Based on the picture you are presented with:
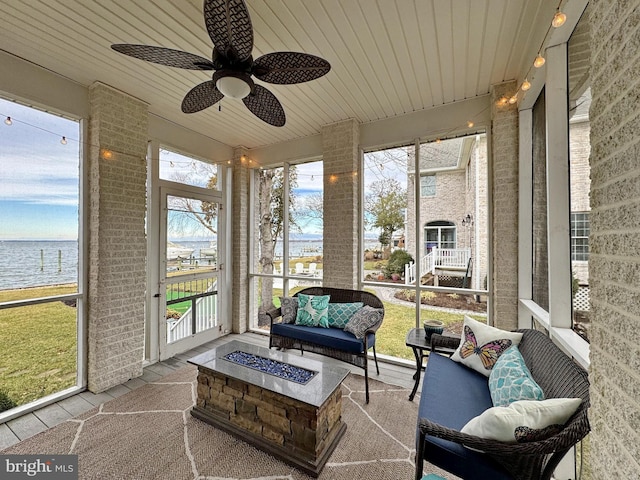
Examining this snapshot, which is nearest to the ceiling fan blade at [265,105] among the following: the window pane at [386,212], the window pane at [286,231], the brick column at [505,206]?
the window pane at [386,212]


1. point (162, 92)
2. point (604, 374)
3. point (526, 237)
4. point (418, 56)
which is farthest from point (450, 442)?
point (162, 92)

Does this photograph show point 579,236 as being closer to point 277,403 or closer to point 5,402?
point 277,403

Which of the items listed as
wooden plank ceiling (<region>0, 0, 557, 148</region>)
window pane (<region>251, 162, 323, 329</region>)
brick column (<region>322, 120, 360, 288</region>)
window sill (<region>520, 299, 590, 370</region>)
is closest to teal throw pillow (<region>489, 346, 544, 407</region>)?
window sill (<region>520, 299, 590, 370</region>)

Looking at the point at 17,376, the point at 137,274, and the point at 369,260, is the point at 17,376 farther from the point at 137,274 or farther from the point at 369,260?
the point at 369,260

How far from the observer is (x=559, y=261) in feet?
6.29

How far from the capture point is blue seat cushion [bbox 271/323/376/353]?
279cm

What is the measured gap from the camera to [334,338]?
2887 millimetres

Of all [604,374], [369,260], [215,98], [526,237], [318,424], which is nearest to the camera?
[604,374]

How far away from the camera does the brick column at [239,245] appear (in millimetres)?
4676

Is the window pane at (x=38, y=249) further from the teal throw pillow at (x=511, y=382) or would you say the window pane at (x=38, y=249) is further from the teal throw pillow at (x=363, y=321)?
the teal throw pillow at (x=511, y=382)

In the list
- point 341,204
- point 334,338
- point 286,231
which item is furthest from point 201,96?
point 286,231

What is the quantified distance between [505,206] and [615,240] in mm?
2164

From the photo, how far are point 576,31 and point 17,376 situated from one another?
213 inches

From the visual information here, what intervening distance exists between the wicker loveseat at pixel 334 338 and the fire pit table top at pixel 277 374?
53 centimetres
